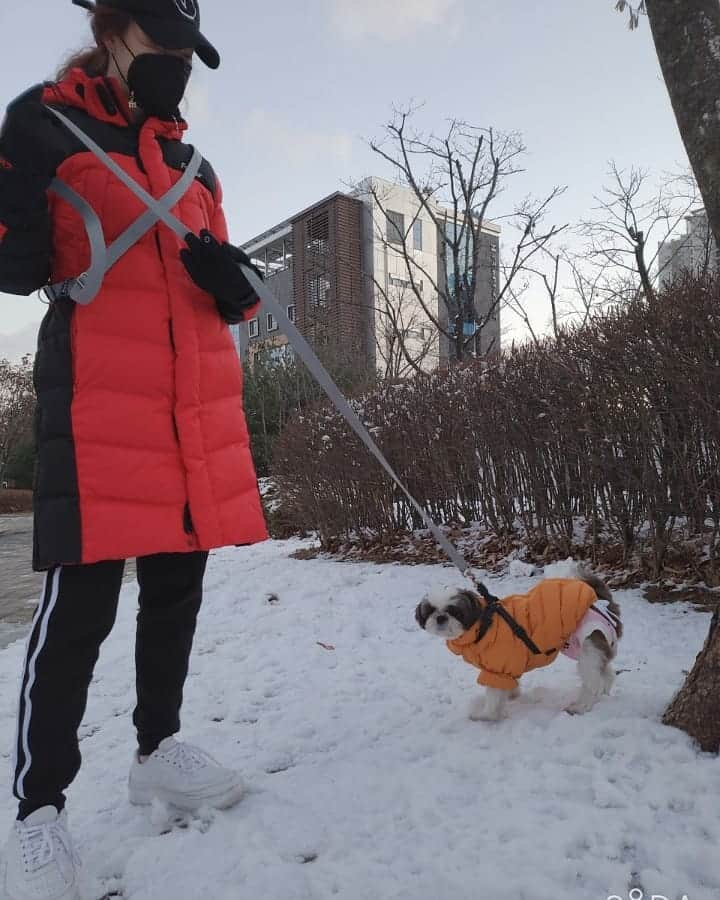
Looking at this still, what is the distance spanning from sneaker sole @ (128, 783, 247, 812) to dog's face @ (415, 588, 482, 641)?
2.90 feet

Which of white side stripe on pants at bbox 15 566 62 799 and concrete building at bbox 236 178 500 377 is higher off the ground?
concrete building at bbox 236 178 500 377

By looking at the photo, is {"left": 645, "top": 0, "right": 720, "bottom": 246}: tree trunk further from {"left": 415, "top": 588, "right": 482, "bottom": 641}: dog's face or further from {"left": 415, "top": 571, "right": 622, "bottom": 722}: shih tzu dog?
{"left": 415, "top": 588, "right": 482, "bottom": 641}: dog's face

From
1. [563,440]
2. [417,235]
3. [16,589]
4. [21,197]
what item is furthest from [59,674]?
[417,235]

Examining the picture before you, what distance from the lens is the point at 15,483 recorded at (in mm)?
28469

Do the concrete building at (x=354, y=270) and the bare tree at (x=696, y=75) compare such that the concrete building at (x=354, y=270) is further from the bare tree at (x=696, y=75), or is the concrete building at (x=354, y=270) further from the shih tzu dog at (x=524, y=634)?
the shih tzu dog at (x=524, y=634)

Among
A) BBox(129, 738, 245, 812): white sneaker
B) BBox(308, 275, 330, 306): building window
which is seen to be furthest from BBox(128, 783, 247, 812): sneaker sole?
BBox(308, 275, 330, 306): building window

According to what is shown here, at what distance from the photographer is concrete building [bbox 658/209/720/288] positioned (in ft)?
13.7

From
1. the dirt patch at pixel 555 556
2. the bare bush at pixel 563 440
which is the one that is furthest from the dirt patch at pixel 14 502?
the bare bush at pixel 563 440

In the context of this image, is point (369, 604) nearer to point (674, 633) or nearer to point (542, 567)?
point (542, 567)

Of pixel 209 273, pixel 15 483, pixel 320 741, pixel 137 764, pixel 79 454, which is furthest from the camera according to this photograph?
pixel 15 483

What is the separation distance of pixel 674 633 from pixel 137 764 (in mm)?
2761

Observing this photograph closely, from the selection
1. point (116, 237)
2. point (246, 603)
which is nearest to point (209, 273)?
point (116, 237)

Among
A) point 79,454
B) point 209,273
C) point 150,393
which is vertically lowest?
point 79,454

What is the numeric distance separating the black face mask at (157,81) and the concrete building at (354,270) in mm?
17707
